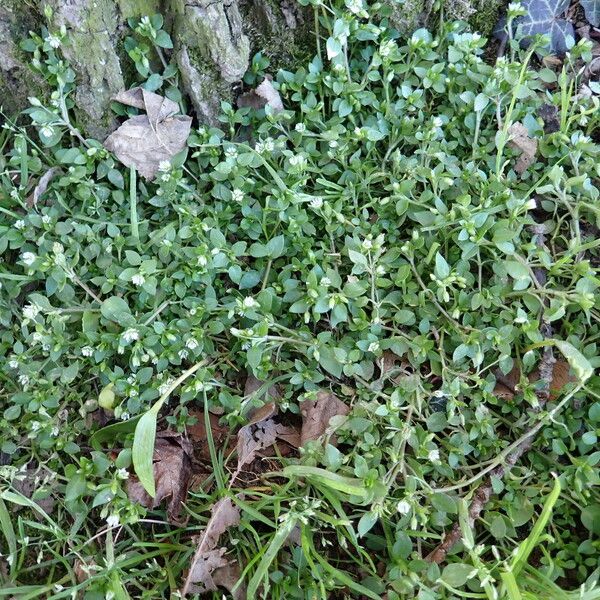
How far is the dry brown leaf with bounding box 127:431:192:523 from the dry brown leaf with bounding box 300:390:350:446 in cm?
43

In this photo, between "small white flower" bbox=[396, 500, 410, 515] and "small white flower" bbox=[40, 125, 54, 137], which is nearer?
"small white flower" bbox=[396, 500, 410, 515]

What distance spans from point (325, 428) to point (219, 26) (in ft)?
4.81

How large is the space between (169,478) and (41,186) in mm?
1192

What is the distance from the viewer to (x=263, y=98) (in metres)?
2.43

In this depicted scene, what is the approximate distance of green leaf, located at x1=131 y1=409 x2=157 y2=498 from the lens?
1950 millimetres

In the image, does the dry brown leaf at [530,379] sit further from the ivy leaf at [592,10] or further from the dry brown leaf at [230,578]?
the ivy leaf at [592,10]

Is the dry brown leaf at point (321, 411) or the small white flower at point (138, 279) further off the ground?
the small white flower at point (138, 279)

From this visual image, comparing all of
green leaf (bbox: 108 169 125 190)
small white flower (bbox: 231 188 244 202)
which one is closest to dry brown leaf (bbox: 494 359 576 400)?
small white flower (bbox: 231 188 244 202)

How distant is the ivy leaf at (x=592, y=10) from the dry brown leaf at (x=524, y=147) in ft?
1.94

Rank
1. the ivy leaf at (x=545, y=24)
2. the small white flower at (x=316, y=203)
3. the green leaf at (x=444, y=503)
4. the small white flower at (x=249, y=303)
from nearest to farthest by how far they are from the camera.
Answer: the green leaf at (x=444, y=503), the small white flower at (x=249, y=303), the small white flower at (x=316, y=203), the ivy leaf at (x=545, y=24)

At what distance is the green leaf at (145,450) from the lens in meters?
1.95

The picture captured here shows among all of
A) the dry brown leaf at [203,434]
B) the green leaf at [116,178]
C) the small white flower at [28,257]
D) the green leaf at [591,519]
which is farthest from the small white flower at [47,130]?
the green leaf at [591,519]

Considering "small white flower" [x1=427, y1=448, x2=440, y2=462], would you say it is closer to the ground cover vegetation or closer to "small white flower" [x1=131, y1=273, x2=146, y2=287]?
the ground cover vegetation

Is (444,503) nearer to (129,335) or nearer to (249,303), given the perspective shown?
(249,303)
